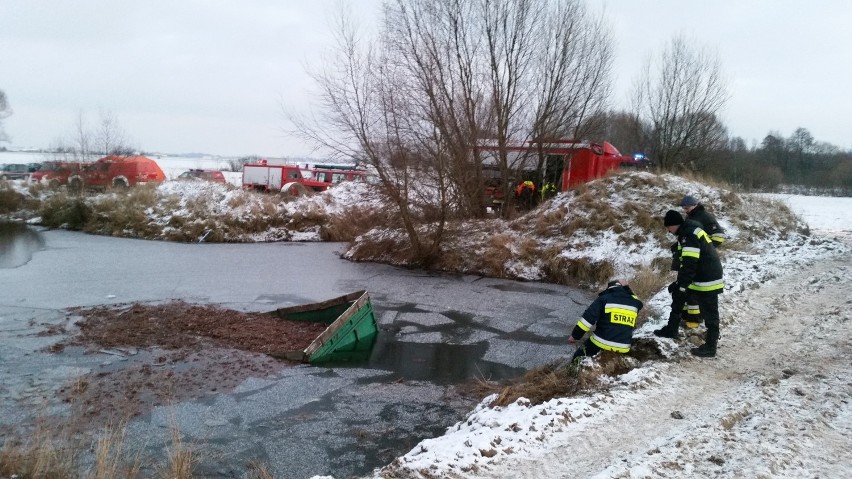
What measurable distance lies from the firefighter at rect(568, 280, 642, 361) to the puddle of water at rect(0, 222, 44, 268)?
16.5 meters

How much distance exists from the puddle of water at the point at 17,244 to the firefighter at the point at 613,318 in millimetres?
16512

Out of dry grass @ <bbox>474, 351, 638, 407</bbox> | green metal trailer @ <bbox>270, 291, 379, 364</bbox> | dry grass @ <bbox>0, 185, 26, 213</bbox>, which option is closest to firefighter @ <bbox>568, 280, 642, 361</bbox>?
dry grass @ <bbox>474, 351, 638, 407</bbox>

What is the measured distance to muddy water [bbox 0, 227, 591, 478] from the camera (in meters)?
6.31

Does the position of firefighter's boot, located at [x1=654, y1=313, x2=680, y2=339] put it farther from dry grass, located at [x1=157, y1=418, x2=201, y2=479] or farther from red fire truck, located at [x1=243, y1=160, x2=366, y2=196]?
red fire truck, located at [x1=243, y1=160, x2=366, y2=196]

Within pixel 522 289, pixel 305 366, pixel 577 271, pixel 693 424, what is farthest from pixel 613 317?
pixel 577 271

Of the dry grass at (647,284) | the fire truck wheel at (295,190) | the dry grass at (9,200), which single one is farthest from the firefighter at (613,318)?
the dry grass at (9,200)

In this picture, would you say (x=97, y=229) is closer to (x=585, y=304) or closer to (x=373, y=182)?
(x=373, y=182)

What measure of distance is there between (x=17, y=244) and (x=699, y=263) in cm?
2302

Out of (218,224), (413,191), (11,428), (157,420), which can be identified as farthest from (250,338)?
(218,224)

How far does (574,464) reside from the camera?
4617 millimetres

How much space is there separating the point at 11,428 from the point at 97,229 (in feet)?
74.4

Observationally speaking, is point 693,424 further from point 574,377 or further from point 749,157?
point 749,157

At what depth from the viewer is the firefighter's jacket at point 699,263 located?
7.16 metres

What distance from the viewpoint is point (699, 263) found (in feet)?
23.7
